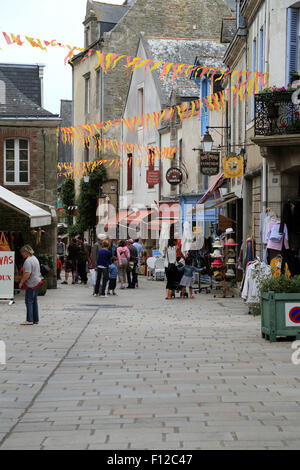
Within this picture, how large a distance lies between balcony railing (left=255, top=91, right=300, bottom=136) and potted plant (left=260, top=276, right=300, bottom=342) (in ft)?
18.5

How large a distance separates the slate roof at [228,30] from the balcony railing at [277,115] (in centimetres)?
1191

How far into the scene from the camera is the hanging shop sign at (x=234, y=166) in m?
22.7

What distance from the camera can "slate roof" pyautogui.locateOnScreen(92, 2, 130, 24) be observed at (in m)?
51.7

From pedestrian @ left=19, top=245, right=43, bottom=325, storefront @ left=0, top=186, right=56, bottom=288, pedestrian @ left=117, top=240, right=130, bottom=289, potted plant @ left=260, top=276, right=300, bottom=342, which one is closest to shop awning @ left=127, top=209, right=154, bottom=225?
pedestrian @ left=117, top=240, right=130, bottom=289

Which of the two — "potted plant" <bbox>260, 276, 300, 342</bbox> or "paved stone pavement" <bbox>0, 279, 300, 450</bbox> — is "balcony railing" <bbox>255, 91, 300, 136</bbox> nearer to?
"paved stone pavement" <bbox>0, 279, 300, 450</bbox>

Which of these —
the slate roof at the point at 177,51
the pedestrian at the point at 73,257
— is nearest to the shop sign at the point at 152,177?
the slate roof at the point at 177,51

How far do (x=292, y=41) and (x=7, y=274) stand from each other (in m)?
8.65

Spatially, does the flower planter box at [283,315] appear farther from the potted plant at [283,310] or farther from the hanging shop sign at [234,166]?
the hanging shop sign at [234,166]

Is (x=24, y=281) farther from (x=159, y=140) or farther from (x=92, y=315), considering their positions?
(x=159, y=140)

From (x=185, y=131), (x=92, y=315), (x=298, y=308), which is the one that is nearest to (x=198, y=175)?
(x=185, y=131)

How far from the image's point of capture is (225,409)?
7.43 meters

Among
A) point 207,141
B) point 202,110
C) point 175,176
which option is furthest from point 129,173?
point 207,141

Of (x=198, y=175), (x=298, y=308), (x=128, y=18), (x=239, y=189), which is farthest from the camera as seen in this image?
(x=128, y=18)

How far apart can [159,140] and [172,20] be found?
10659 millimetres
